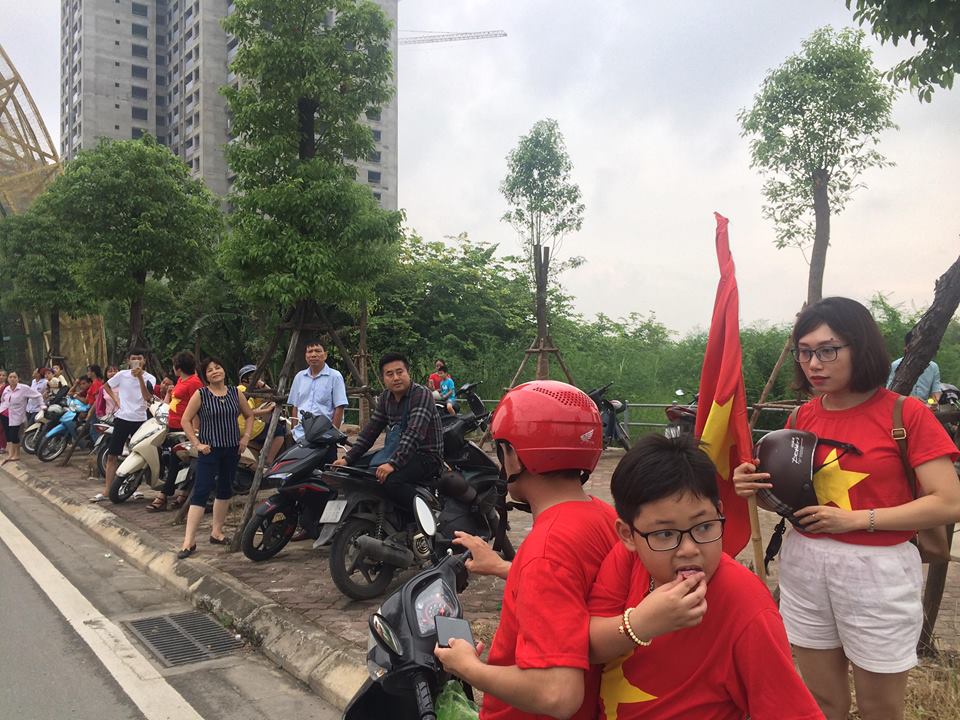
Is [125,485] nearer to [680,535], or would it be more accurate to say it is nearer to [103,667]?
[103,667]

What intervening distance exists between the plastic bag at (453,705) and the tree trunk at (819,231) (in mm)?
15944

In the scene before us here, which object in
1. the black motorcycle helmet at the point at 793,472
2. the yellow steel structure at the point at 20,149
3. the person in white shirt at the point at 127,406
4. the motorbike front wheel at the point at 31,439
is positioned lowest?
the motorbike front wheel at the point at 31,439

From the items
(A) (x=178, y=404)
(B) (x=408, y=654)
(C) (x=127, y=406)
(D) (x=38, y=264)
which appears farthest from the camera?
(D) (x=38, y=264)

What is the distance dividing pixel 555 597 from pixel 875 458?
49.5 inches

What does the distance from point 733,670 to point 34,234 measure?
25174mm

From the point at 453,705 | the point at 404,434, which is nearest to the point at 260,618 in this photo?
the point at 404,434

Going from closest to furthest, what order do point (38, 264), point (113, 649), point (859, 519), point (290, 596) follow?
point (859, 519) < point (113, 649) < point (290, 596) < point (38, 264)

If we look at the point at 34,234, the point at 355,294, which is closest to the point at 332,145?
the point at 355,294

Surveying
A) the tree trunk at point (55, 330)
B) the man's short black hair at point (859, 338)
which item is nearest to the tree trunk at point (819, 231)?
the man's short black hair at point (859, 338)

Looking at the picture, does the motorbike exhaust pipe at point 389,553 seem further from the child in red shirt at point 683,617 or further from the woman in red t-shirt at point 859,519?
the child in red shirt at point 683,617

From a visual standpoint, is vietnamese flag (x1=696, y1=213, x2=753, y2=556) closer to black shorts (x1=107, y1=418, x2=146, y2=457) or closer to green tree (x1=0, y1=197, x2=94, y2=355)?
black shorts (x1=107, y1=418, x2=146, y2=457)

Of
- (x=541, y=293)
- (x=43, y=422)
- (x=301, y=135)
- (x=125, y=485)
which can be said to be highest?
(x=301, y=135)

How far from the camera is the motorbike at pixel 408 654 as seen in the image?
1561mm

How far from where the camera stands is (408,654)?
5.13 feet
